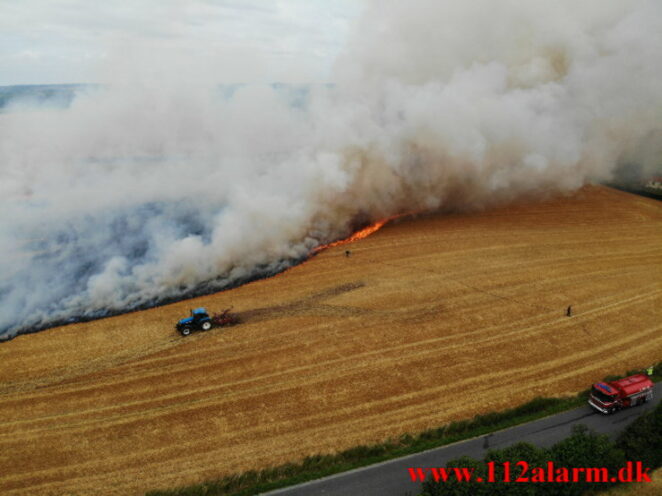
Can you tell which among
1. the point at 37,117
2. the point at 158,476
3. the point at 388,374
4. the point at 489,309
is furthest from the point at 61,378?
the point at 37,117

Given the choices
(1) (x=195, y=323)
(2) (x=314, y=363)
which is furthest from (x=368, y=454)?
(1) (x=195, y=323)

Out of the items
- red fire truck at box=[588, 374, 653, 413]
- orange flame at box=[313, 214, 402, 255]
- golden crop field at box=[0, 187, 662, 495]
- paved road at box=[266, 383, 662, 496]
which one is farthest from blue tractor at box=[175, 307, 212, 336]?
red fire truck at box=[588, 374, 653, 413]

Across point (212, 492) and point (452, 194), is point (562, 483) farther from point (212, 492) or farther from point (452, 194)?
point (452, 194)

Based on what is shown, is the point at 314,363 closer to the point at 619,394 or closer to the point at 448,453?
the point at 448,453

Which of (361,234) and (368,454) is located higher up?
(361,234)

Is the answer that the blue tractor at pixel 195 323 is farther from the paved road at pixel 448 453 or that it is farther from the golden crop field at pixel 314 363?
the paved road at pixel 448 453
